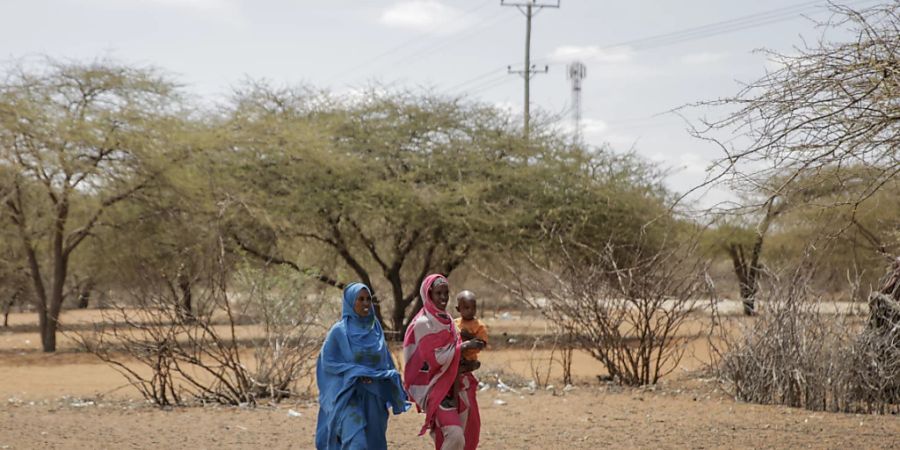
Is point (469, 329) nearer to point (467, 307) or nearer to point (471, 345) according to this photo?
point (467, 307)

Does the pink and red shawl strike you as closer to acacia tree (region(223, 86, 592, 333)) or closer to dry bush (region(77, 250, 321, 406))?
dry bush (region(77, 250, 321, 406))

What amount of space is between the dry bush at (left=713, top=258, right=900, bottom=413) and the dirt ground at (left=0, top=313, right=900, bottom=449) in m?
0.32

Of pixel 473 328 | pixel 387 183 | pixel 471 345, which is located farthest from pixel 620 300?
pixel 387 183

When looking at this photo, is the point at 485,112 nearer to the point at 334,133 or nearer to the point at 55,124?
the point at 334,133

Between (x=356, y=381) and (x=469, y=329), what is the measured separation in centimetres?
87

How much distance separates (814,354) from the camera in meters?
10.6

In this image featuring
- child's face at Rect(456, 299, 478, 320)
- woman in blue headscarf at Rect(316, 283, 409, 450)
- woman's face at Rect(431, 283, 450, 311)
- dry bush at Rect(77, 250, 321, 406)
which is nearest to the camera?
woman in blue headscarf at Rect(316, 283, 409, 450)

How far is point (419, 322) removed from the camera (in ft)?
21.8

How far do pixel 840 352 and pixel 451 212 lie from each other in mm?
14297

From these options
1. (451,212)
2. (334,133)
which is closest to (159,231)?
(334,133)

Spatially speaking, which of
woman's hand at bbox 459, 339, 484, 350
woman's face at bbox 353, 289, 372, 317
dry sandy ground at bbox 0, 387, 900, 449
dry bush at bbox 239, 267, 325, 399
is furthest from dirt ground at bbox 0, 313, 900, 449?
woman's face at bbox 353, 289, 372, 317

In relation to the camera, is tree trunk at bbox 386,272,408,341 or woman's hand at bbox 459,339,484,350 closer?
woman's hand at bbox 459,339,484,350

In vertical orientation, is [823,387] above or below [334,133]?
below

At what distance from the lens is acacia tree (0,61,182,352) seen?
22.0 metres
